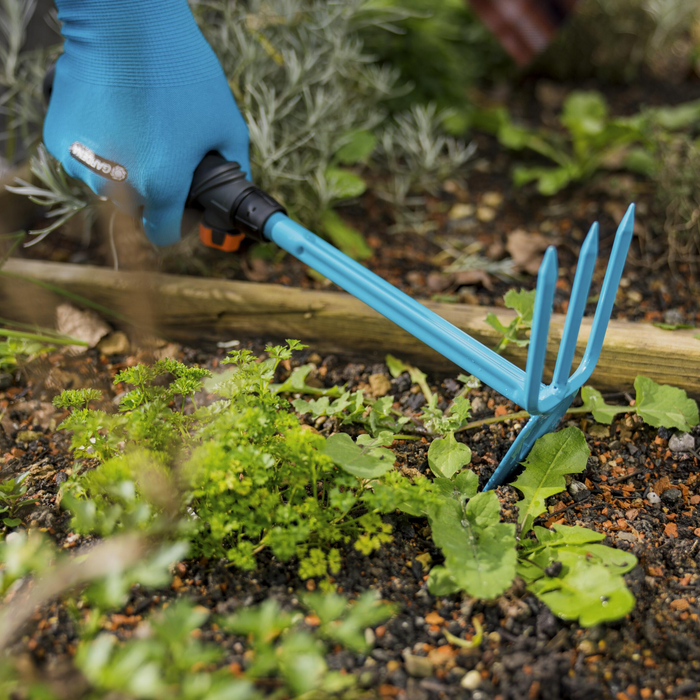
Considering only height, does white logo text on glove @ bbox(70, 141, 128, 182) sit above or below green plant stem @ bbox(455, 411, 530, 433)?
above

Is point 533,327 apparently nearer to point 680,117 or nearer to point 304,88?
point 304,88

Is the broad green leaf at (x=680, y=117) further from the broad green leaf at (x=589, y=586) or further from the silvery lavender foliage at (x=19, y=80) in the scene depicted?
the silvery lavender foliage at (x=19, y=80)

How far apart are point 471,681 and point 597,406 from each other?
26.9 inches

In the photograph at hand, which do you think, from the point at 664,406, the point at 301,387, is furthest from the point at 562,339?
the point at 301,387

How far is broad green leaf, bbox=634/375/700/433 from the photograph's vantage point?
1321 mm

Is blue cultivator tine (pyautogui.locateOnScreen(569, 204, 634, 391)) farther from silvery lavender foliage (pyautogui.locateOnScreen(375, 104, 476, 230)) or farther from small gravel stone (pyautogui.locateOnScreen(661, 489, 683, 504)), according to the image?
silvery lavender foliage (pyautogui.locateOnScreen(375, 104, 476, 230))

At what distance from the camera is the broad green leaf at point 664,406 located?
1.32m

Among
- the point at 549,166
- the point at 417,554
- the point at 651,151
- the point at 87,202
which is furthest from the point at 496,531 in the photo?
the point at 549,166

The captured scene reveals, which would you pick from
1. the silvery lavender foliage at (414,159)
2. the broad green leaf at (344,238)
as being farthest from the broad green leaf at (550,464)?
the silvery lavender foliage at (414,159)

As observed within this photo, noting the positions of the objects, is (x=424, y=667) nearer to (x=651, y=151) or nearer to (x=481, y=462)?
(x=481, y=462)

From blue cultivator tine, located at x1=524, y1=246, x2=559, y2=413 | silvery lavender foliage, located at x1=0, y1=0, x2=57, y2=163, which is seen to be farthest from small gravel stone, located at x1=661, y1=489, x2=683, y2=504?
silvery lavender foliage, located at x1=0, y1=0, x2=57, y2=163

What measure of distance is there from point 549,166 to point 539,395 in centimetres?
157

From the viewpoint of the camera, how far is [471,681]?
3.07ft

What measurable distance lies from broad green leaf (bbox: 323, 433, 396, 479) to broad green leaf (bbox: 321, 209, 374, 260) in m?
0.90
